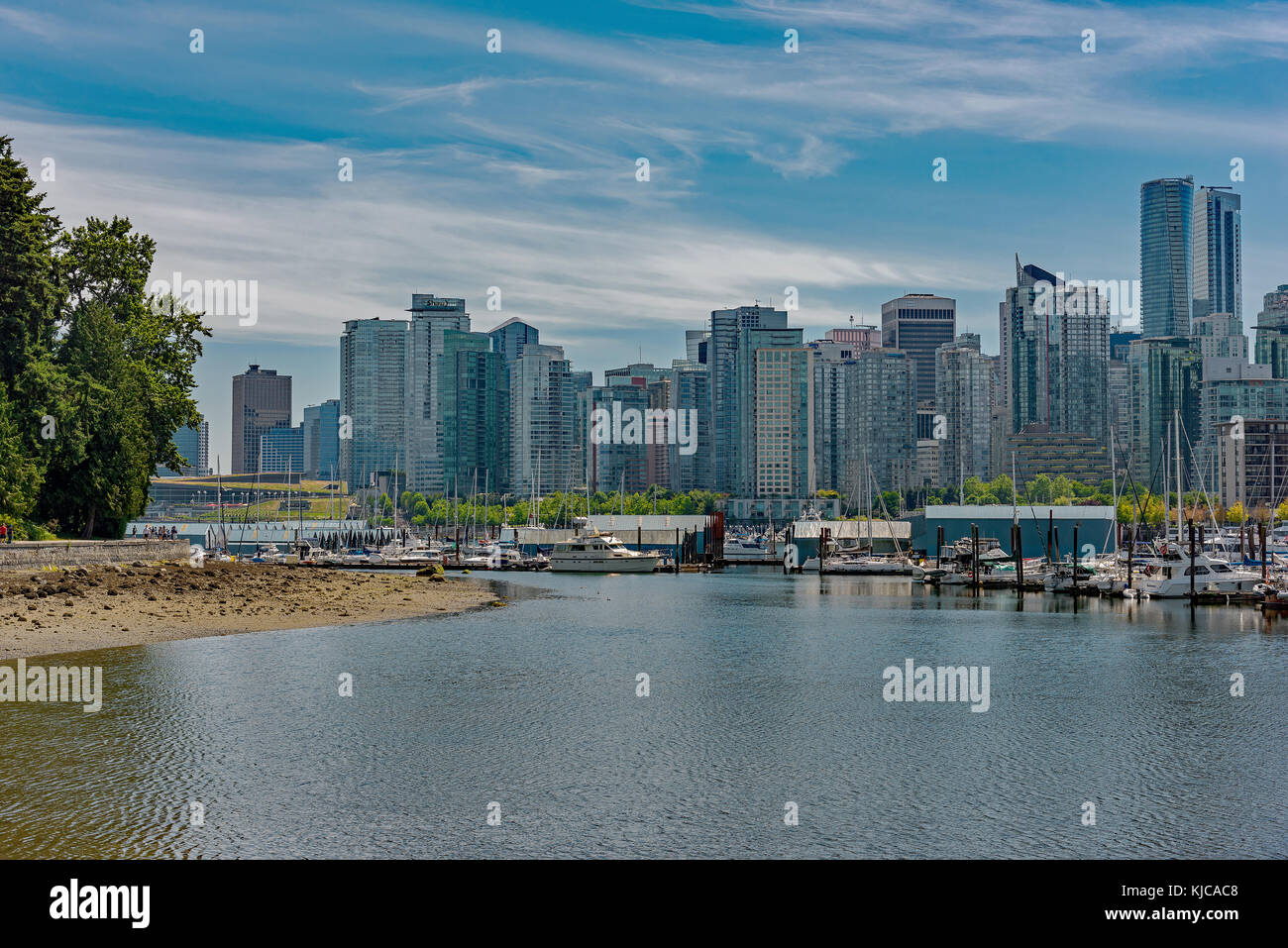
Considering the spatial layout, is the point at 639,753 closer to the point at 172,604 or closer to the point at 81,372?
the point at 172,604

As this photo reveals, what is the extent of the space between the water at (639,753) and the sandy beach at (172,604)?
11.6 ft

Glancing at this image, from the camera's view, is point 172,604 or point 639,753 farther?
point 172,604

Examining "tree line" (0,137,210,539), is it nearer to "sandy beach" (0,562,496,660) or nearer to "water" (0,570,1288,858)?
"sandy beach" (0,562,496,660)

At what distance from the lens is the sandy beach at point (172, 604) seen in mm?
50812

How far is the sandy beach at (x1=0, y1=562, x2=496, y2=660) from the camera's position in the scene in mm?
50812

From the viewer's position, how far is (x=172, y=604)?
64125 mm

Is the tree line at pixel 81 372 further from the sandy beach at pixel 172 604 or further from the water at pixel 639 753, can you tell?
the water at pixel 639 753

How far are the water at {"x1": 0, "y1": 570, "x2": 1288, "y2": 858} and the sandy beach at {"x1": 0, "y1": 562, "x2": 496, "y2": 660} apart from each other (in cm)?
353

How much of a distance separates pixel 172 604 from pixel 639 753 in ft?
130

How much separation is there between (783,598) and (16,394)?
194 feet

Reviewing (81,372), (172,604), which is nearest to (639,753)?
(172,604)

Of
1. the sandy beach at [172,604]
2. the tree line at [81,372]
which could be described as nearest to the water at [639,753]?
the sandy beach at [172,604]
